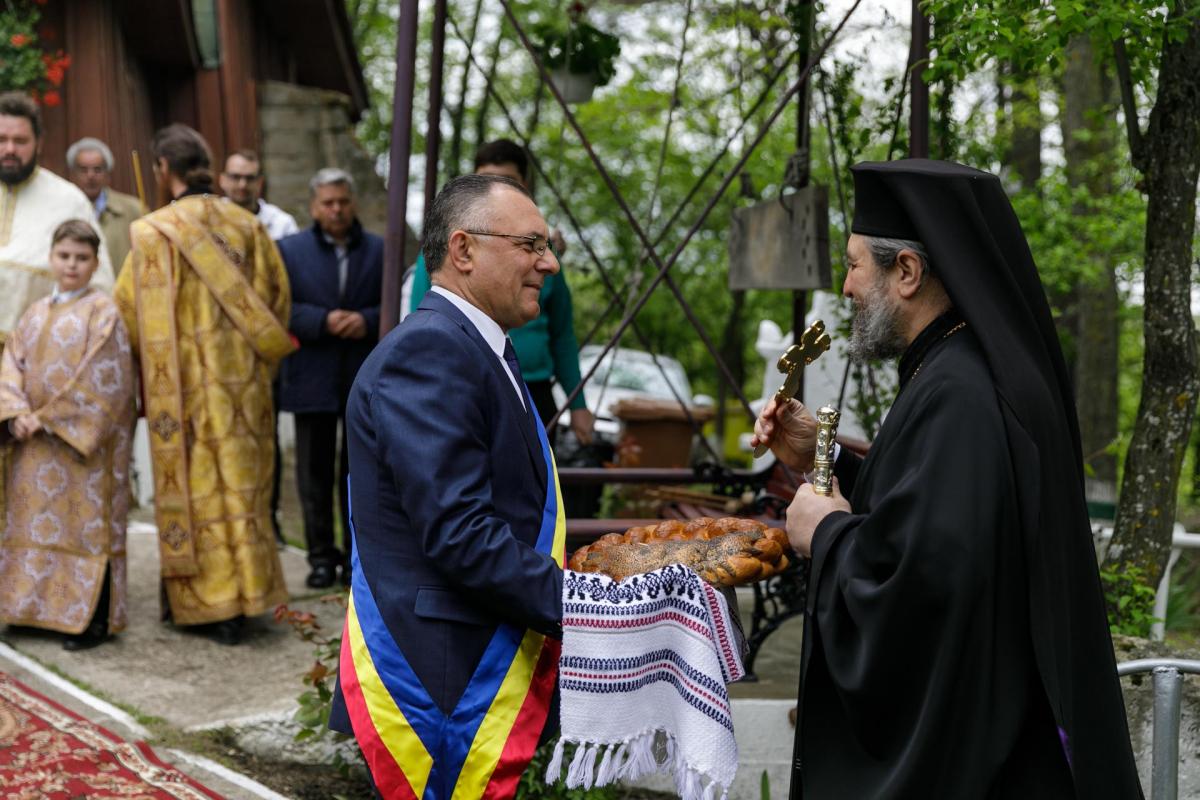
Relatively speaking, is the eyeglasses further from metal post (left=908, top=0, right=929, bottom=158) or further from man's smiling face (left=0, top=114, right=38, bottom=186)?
man's smiling face (left=0, top=114, right=38, bottom=186)

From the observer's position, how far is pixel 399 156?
Result: 425cm

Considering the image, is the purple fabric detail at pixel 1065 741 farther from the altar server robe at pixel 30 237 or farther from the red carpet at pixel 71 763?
the altar server robe at pixel 30 237

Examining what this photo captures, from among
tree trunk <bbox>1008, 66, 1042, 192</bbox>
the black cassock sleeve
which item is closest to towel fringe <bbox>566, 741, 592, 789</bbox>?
the black cassock sleeve

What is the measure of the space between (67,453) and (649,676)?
3.62 m

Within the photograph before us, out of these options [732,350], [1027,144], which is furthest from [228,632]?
→ [732,350]

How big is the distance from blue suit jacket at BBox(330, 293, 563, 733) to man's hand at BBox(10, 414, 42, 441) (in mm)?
3191

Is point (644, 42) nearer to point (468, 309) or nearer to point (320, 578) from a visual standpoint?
point (320, 578)

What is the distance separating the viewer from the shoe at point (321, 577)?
6.64m

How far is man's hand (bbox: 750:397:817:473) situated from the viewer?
2871 millimetres

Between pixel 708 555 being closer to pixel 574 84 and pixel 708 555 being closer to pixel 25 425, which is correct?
pixel 25 425

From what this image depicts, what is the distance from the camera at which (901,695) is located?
2279mm

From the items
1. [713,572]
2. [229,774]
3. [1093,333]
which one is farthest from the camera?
[1093,333]

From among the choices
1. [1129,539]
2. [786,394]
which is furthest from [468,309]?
[1129,539]

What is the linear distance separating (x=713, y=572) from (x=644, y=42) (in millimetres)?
15911
